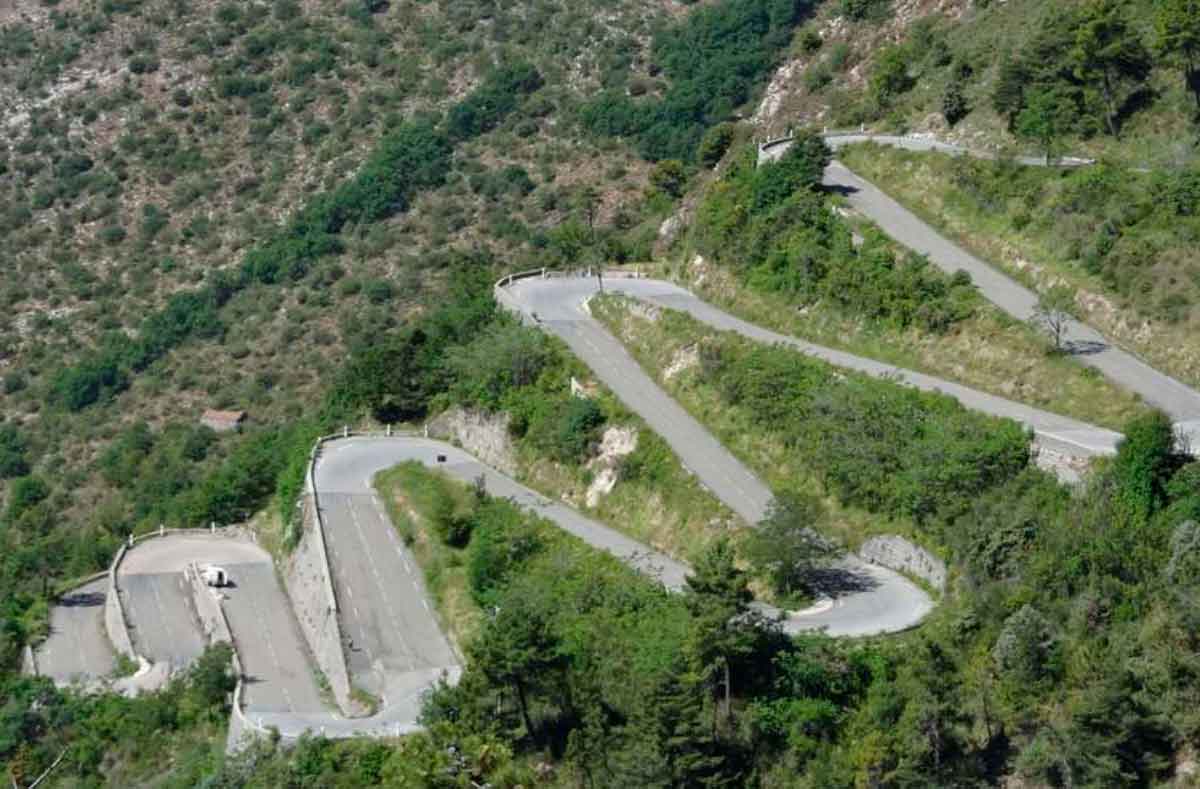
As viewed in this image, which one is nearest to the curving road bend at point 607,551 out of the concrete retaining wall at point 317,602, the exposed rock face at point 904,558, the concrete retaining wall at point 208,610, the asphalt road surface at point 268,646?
the exposed rock face at point 904,558

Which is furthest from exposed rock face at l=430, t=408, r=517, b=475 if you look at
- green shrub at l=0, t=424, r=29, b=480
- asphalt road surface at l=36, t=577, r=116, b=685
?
green shrub at l=0, t=424, r=29, b=480

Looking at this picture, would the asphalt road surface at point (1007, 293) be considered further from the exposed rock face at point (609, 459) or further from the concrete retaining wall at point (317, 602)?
the concrete retaining wall at point (317, 602)

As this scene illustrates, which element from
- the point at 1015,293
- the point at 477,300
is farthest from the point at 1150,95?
the point at 477,300

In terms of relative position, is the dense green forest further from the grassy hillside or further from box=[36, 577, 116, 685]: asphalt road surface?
box=[36, 577, 116, 685]: asphalt road surface

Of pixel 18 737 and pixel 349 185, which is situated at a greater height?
pixel 18 737

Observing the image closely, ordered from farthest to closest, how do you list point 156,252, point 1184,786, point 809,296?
point 156,252 → point 809,296 → point 1184,786

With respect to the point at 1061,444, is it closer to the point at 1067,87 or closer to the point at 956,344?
the point at 956,344
